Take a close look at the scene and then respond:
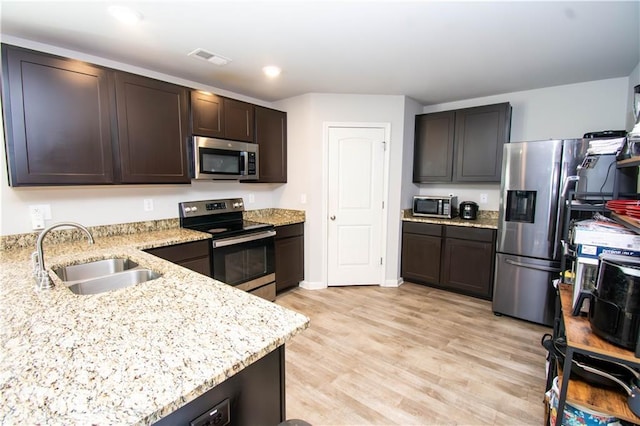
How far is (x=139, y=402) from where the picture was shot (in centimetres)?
63

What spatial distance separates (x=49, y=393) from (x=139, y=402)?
22 cm

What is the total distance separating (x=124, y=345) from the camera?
85cm

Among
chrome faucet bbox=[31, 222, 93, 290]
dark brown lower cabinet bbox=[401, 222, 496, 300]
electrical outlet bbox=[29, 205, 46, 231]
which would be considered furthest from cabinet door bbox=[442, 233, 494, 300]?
electrical outlet bbox=[29, 205, 46, 231]

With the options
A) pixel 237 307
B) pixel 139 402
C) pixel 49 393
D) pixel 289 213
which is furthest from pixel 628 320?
pixel 289 213

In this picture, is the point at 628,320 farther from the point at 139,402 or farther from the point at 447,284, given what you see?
the point at 447,284

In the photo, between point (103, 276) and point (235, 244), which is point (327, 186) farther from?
point (103, 276)

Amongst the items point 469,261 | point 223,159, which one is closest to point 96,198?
point 223,159

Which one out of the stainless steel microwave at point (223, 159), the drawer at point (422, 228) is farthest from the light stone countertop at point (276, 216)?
the drawer at point (422, 228)

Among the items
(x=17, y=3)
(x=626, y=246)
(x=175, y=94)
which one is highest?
(x=17, y=3)

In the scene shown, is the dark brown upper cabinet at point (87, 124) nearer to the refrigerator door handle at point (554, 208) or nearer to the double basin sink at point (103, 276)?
the double basin sink at point (103, 276)

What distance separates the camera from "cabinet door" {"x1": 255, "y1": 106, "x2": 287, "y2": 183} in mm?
3343

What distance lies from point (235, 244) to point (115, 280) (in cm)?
120

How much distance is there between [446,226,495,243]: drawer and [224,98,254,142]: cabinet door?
2534 millimetres

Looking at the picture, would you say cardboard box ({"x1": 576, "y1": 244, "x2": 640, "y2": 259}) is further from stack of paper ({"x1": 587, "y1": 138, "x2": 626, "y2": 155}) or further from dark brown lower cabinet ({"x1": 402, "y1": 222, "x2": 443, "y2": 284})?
dark brown lower cabinet ({"x1": 402, "y1": 222, "x2": 443, "y2": 284})
